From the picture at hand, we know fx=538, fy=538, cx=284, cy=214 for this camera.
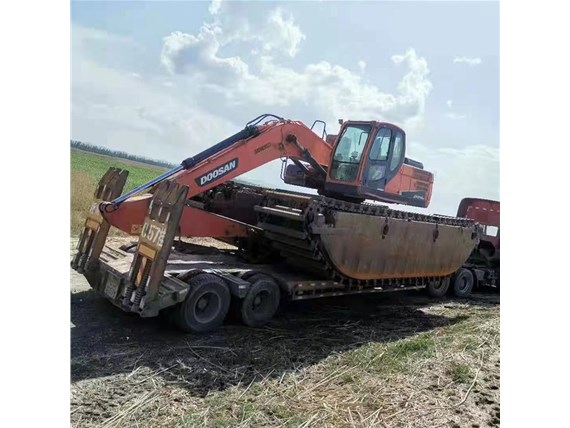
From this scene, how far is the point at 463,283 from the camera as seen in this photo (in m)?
6.68

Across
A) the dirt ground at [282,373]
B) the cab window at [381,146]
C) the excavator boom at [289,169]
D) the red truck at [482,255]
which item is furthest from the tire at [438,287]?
the cab window at [381,146]

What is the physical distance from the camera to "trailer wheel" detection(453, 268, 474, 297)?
6551 millimetres

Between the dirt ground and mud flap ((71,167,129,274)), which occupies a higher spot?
mud flap ((71,167,129,274))

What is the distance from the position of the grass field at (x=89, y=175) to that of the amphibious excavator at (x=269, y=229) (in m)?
0.12

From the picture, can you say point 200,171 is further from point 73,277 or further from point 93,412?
point 93,412

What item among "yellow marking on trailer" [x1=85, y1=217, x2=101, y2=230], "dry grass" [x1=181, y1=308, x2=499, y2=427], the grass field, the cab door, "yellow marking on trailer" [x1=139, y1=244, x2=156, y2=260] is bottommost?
"dry grass" [x1=181, y1=308, x2=499, y2=427]

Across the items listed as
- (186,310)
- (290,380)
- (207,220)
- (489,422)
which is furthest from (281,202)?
(489,422)

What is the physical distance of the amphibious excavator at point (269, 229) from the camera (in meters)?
4.03

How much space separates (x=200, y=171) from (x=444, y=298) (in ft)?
11.5

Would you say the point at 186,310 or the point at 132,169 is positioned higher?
the point at 132,169

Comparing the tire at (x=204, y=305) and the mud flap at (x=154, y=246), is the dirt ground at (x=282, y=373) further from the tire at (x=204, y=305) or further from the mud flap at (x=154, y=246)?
the mud flap at (x=154, y=246)

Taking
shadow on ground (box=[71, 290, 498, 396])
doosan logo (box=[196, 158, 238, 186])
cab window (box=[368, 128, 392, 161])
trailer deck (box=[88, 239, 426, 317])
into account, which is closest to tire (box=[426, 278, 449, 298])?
trailer deck (box=[88, 239, 426, 317])

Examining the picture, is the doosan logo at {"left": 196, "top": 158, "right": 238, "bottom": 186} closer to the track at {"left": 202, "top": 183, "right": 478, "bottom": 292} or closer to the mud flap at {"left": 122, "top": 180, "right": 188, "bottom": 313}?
the track at {"left": 202, "top": 183, "right": 478, "bottom": 292}

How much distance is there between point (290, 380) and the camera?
11.3 feet
